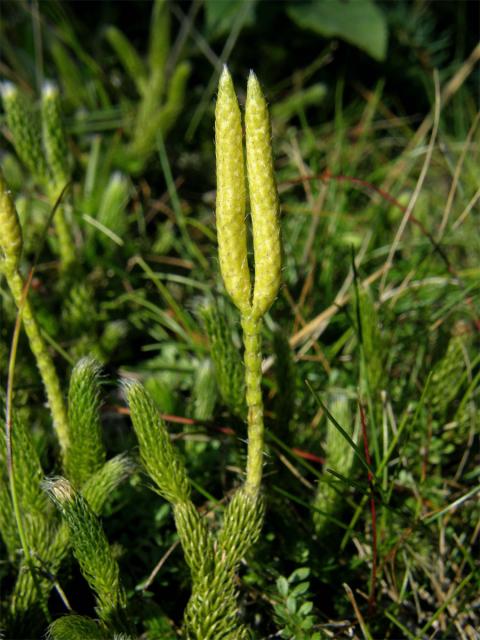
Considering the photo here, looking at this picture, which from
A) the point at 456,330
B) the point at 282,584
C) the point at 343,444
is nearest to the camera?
the point at 282,584

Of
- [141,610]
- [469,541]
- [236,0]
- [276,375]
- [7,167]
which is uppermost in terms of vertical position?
[236,0]

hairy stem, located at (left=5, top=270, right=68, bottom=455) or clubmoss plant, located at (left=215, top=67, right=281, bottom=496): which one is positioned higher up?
clubmoss plant, located at (left=215, top=67, right=281, bottom=496)

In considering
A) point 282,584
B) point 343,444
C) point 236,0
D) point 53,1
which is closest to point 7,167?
point 53,1

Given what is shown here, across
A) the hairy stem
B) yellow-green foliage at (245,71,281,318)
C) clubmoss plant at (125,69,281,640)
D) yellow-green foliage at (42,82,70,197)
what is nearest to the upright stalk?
clubmoss plant at (125,69,281,640)

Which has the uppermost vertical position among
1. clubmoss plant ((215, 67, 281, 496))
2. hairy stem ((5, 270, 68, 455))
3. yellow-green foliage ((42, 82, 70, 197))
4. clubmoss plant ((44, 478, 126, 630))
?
yellow-green foliage ((42, 82, 70, 197))

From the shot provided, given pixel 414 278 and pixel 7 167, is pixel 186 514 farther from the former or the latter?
pixel 7 167

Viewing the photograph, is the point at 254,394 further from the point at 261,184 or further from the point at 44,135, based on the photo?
the point at 44,135

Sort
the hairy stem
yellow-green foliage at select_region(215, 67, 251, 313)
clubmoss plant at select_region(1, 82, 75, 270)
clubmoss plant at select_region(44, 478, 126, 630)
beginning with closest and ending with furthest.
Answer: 1. yellow-green foliage at select_region(215, 67, 251, 313)
2. clubmoss plant at select_region(44, 478, 126, 630)
3. the hairy stem
4. clubmoss plant at select_region(1, 82, 75, 270)

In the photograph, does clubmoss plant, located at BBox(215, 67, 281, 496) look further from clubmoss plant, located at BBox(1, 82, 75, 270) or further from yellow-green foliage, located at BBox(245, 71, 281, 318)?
clubmoss plant, located at BBox(1, 82, 75, 270)

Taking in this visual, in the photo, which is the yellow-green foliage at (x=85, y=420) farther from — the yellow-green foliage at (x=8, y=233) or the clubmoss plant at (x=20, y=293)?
the yellow-green foliage at (x=8, y=233)
